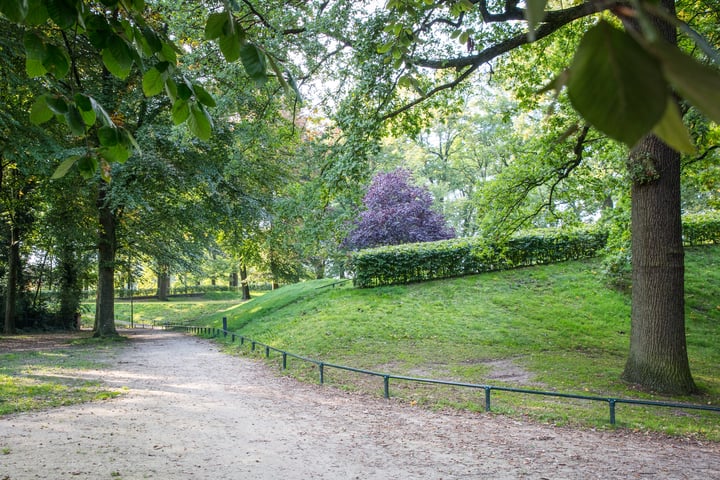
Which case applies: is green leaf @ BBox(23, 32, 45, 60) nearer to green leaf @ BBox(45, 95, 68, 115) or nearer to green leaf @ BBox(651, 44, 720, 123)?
green leaf @ BBox(45, 95, 68, 115)

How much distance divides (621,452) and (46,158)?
497 inches

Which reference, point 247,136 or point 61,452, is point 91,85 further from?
point 61,452

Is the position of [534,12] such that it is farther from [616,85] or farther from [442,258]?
[442,258]

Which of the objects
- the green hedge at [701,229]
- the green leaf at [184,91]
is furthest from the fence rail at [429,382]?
the green hedge at [701,229]

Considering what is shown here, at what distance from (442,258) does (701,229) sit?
11.4m

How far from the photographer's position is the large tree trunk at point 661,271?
27.2ft

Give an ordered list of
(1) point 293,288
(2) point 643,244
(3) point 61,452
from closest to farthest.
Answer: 1. (3) point 61,452
2. (2) point 643,244
3. (1) point 293,288

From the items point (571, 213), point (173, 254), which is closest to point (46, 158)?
point (173, 254)

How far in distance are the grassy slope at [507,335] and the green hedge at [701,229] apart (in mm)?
687

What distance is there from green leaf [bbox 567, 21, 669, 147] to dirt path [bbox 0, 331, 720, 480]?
17.6ft

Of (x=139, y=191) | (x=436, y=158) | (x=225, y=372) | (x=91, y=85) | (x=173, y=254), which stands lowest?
(x=225, y=372)

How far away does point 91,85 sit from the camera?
14.2 m

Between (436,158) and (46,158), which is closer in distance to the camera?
(46,158)

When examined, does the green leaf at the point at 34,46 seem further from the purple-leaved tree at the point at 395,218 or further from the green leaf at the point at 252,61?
the purple-leaved tree at the point at 395,218
